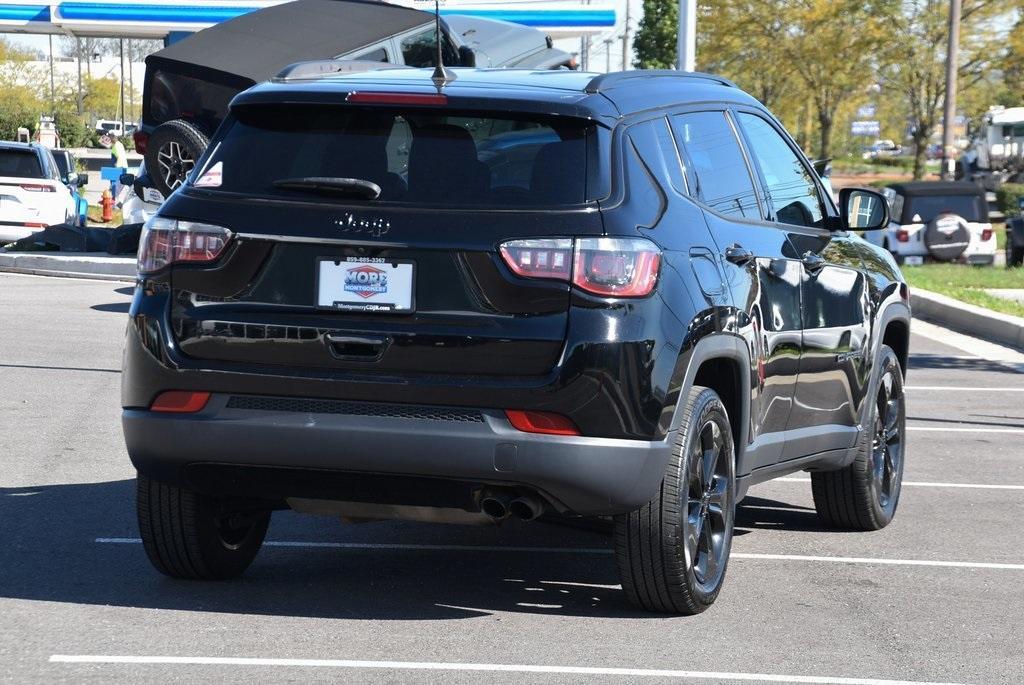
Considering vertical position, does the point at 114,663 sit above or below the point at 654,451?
below

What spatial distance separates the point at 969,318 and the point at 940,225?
27.4 ft

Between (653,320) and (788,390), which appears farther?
(788,390)

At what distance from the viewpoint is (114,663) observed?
4867mm

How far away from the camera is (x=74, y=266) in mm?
21312

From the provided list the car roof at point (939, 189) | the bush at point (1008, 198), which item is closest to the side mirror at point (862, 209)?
the car roof at point (939, 189)

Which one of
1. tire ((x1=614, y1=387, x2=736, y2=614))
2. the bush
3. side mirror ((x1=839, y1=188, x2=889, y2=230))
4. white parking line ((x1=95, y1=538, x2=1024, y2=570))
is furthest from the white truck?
tire ((x1=614, y1=387, x2=736, y2=614))

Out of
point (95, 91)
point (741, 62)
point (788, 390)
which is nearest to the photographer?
point (788, 390)

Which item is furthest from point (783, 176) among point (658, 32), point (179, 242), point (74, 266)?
point (658, 32)

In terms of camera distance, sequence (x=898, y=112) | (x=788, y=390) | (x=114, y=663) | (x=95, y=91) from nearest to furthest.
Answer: (x=114, y=663) → (x=788, y=390) → (x=898, y=112) → (x=95, y=91)

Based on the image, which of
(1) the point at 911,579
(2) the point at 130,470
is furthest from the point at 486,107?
(2) the point at 130,470

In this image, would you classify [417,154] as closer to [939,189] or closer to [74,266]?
[74,266]

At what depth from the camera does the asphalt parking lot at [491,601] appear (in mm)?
4984

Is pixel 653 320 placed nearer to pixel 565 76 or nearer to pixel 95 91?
pixel 565 76

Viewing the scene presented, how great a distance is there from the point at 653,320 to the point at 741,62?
50.6 meters
